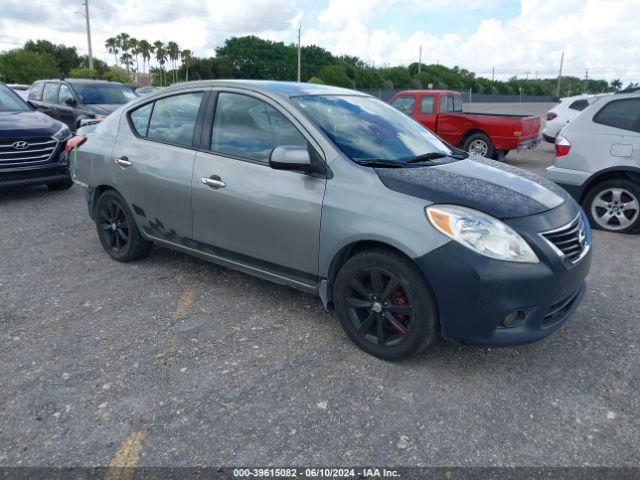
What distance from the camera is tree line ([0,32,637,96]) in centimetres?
5268

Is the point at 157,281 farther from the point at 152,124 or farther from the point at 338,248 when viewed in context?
the point at 338,248

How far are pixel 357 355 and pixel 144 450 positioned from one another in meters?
1.41

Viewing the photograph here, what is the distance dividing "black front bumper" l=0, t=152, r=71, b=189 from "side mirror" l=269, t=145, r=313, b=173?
18.4ft

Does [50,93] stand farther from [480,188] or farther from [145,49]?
[145,49]

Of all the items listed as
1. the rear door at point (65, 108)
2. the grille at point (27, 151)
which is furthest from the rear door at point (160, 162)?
the rear door at point (65, 108)

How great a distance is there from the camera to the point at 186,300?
4277 millimetres

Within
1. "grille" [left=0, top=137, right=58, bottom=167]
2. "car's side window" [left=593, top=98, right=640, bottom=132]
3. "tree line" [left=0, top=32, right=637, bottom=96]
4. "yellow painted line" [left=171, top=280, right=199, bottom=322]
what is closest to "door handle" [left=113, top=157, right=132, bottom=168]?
"yellow painted line" [left=171, top=280, right=199, bottom=322]

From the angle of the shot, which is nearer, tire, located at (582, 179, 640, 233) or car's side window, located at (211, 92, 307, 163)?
car's side window, located at (211, 92, 307, 163)

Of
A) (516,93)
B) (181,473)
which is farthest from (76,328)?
(516,93)

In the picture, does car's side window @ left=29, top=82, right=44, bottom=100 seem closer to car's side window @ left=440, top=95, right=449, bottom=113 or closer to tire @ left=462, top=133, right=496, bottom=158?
car's side window @ left=440, top=95, right=449, bottom=113

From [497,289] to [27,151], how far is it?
704 cm

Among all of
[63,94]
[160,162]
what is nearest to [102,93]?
[63,94]

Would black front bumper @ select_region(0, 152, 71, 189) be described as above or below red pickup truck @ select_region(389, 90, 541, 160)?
below

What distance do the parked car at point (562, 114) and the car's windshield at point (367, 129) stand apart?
990 cm
